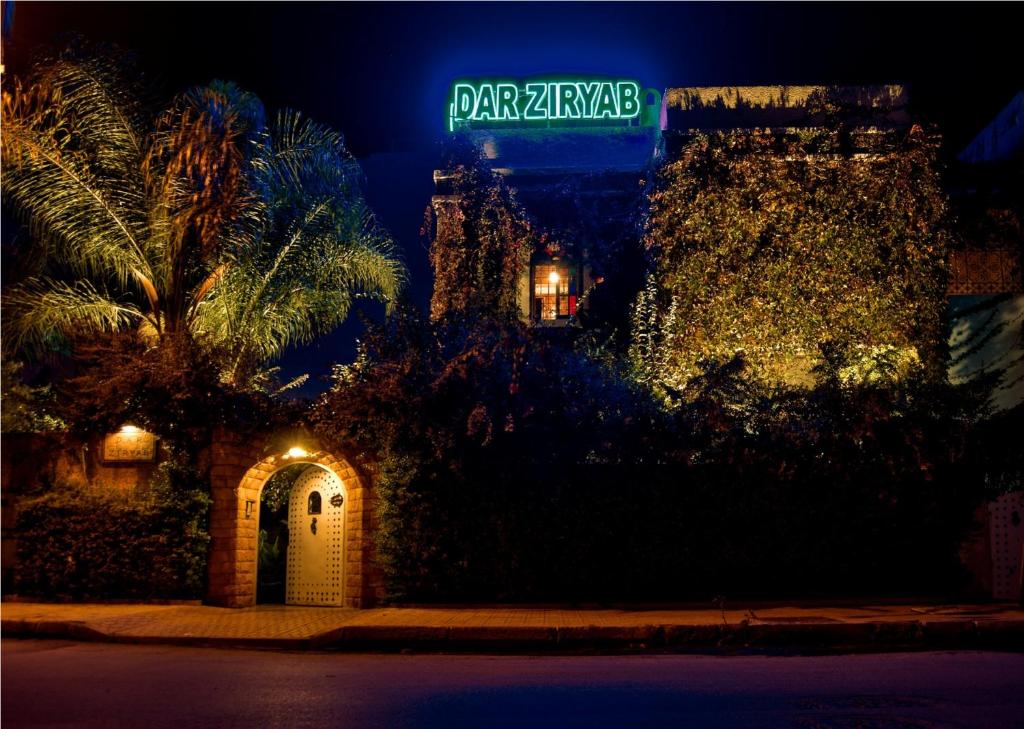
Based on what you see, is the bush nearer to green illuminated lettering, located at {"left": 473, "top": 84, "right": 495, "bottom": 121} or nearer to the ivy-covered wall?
the ivy-covered wall

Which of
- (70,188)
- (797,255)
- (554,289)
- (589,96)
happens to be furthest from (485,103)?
(70,188)

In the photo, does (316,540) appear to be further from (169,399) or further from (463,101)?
(463,101)

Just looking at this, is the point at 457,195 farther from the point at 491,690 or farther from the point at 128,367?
the point at 491,690

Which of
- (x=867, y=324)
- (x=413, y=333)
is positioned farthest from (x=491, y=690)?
(x=867, y=324)

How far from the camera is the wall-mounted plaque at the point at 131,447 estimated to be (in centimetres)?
1573

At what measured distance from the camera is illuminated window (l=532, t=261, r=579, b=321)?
1981 centimetres

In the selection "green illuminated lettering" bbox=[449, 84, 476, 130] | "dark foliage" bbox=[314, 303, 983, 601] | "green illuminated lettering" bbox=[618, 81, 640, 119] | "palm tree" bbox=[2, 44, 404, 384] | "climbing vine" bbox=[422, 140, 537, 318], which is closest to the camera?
"dark foliage" bbox=[314, 303, 983, 601]

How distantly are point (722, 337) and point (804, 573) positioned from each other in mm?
4979

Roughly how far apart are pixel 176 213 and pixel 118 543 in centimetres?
586

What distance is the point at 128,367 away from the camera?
1491 centimetres

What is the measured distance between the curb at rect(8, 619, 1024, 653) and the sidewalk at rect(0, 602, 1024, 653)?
12 millimetres

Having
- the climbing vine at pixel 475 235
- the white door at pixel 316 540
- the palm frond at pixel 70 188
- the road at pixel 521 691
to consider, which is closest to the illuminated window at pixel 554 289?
the climbing vine at pixel 475 235

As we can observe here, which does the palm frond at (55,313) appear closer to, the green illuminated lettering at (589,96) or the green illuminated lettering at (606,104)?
the green illuminated lettering at (589,96)

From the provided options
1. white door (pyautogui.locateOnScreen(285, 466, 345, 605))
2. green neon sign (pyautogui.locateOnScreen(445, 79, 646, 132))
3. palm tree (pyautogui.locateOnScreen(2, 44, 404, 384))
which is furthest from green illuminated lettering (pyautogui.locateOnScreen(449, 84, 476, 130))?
white door (pyautogui.locateOnScreen(285, 466, 345, 605))
